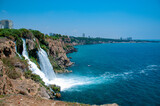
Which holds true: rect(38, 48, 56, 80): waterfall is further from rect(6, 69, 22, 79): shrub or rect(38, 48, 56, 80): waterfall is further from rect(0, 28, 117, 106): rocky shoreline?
rect(6, 69, 22, 79): shrub

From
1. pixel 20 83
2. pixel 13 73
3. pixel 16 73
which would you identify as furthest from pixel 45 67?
pixel 20 83

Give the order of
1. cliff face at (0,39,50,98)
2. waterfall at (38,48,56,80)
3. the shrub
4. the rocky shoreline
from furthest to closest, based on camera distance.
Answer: waterfall at (38,48,56,80) → the shrub → cliff face at (0,39,50,98) → the rocky shoreline

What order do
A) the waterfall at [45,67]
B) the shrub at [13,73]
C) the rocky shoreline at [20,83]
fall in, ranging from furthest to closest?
1. the waterfall at [45,67]
2. the shrub at [13,73]
3. the rocky shoreline at [20,83]

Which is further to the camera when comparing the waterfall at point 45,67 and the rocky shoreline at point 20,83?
the waterfall at point 45,67

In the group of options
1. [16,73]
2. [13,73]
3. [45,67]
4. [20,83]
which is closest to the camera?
[20,83]

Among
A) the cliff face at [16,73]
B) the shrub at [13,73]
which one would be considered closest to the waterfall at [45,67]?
the cliff face at [16,73]

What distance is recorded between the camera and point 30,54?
32.4 m

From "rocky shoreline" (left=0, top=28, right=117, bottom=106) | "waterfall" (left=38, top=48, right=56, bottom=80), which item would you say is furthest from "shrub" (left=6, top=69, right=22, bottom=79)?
"waterfall" (left=38, top=48, right=56, bottom=80)

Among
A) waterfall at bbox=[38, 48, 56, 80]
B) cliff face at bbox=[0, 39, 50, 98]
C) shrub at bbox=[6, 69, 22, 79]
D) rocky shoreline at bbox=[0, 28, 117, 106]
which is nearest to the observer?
rocky shoreline at bbox=[0, 28, 117, 106]

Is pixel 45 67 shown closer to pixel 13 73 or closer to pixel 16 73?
pixel 16 73

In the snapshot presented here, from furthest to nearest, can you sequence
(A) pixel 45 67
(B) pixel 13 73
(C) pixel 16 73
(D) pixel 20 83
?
(A) pixel 45 67 < (C) pixel 16 73 < (B) pixel 13 73 < (D) pixel 20 83

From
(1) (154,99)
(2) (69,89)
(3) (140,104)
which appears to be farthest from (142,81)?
(2) (69,89)

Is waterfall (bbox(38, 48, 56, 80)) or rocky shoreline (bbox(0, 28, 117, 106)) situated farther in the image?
waterfall (bbox(38, 48, 56, 80))

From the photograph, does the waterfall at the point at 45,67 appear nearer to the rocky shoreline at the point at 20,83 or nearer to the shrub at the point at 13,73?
the rocky shoreline at the point at 20,83
